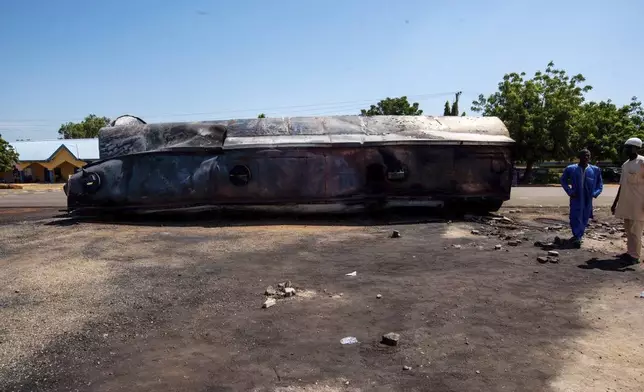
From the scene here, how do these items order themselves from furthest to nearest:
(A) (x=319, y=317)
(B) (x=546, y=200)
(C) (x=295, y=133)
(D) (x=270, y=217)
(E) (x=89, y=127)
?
(E) (x=89, y=127) < (B) (x=546, y=200) < (C) (x=295, y=133) < (D) (x=270, y=217) < (A) (x=319, y=317)

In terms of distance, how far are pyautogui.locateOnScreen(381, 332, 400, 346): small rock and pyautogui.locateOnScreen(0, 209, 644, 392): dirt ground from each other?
0.16 feet

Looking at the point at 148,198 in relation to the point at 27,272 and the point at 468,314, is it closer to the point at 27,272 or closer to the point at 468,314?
the point at 27,272

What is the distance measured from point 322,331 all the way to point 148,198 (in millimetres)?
7358

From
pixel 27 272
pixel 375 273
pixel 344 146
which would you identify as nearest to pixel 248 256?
pixel 375 273

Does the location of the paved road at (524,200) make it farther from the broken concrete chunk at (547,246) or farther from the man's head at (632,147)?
the man's head at (632,147)

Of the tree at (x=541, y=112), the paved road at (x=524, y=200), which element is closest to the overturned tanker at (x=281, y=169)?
the paved road at (x=524, y=200)

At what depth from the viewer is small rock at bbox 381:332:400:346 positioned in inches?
135

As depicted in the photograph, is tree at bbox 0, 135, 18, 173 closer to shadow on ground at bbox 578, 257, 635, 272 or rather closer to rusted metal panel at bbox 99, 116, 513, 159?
rusted metal panel at bbox 99, 116, 513, 159

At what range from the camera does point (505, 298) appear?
14.9 ft

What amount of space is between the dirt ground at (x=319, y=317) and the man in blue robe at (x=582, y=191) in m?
0.40

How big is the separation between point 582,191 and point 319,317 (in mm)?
5443

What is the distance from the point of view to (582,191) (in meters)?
7.13

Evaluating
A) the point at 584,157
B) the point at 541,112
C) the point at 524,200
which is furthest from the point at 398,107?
the point at 584,157

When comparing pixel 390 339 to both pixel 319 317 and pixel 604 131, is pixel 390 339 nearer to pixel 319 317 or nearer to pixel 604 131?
pixel 319 317
